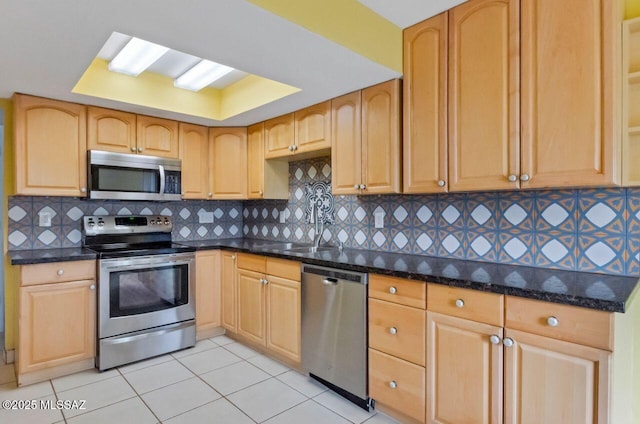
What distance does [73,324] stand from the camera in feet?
8.63

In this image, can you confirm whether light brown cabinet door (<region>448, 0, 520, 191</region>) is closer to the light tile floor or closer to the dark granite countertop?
the dark granite countertop

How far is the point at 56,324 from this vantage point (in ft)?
8.41

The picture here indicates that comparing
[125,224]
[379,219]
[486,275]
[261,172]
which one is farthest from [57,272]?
[486,275]

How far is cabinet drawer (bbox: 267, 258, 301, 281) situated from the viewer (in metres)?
2.59

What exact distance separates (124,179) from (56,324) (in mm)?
1208

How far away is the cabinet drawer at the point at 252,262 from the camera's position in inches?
114

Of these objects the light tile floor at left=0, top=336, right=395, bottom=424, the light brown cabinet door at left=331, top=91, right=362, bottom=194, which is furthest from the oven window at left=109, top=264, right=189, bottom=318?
the light brown cabinet door at left=331, top=91, right=362, bottom=194

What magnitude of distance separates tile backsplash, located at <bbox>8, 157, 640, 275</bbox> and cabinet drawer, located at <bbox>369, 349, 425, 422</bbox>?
79 cm

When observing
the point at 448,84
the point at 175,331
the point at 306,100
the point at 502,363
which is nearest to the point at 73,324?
the point at 175,331

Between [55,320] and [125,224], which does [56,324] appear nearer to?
[55,320]

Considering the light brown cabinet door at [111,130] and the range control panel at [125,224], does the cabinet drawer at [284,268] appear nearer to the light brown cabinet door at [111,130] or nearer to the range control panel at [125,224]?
the range control panel at [125,224]

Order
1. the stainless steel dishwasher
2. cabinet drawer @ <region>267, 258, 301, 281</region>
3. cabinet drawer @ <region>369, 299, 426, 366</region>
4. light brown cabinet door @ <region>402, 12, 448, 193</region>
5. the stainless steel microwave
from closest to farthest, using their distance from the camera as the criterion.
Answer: cabinet drawer @ <region>369, 299, 426, 366</region> → light brown cabinet door @ <region>402, 12, 448, 193</region> → the stainless steel dishwasher → cabinet drawer @ <region>267, 258, 301, 281</region> → the stainless steel microwave

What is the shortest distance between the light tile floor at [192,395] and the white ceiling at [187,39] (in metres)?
2.07

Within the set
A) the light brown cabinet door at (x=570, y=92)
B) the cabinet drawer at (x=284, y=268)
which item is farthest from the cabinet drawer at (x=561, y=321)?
the cabinet drawer at (x=284, y=268)
